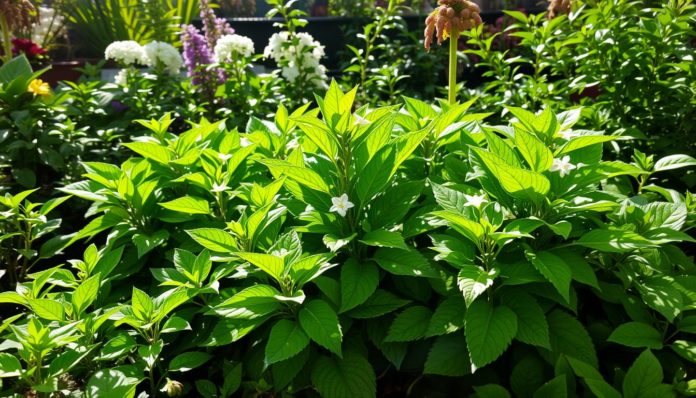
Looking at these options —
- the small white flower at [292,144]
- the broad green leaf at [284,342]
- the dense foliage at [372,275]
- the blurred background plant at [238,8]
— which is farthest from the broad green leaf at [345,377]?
the blurred background plant at [238,8]

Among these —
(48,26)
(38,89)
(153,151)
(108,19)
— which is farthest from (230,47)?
(48,26)

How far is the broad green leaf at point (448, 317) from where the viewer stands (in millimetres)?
1319

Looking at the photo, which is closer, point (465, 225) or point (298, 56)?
point (465, 225)

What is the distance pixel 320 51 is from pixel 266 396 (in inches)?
98.7

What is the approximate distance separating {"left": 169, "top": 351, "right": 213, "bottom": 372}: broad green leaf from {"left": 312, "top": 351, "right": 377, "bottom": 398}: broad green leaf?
29 cm

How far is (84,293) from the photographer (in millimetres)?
1414

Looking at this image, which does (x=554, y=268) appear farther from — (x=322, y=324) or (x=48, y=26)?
(x=48, y=26)

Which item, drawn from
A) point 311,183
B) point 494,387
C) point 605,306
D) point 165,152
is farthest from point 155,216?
point 605,306

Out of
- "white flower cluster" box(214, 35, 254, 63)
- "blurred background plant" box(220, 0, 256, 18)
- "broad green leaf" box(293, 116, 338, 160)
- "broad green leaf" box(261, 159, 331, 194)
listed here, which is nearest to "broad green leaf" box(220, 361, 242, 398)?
"broad green leaf" box(261, 159, 331, 194)

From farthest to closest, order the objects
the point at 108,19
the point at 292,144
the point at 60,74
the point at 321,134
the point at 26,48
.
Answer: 1. the point at 108,19
2. the point at 60,74
3. the point at 26,48
4. the point at 292,144
5. the point at 321,134

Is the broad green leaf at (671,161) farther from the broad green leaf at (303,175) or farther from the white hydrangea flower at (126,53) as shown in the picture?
the white hydrangea flower at (126,53)

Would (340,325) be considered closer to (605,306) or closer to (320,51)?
(605,306)

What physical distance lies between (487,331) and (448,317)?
4.3 inches

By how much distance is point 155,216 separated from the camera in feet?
5.67
